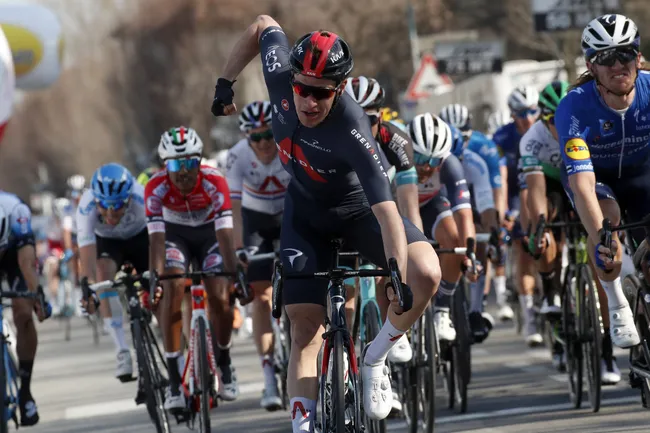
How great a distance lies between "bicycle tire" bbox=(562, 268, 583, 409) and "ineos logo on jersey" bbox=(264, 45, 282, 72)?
3296 millimetres

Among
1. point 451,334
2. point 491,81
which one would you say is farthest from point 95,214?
point 491,81

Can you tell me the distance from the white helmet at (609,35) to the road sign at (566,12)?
16482 mm

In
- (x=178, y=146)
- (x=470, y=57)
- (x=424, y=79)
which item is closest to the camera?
(x=178, y=146)

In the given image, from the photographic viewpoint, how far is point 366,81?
32.6 feet

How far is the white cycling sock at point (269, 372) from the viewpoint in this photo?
1107 centimetres

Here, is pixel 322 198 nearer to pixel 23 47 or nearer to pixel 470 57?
pixel 23 47

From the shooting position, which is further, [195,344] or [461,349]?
[461,349]

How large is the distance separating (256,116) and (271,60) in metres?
4.13

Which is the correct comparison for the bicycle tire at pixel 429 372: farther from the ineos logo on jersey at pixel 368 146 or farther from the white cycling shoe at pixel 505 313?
the white cycling shoe at pixel 505 313

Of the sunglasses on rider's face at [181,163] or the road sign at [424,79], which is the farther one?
the road sign at [424,79]

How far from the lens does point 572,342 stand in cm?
975

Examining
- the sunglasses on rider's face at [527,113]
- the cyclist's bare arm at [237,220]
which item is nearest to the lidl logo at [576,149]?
the cyclist's bare arm at [237,220]

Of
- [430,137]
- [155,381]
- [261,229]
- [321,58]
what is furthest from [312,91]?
[261,229]

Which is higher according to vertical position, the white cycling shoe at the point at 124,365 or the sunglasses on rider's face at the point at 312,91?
the sunglasses on rider's face at the point at 312,91
